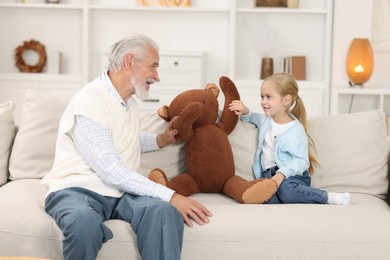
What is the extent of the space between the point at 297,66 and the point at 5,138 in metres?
3.05

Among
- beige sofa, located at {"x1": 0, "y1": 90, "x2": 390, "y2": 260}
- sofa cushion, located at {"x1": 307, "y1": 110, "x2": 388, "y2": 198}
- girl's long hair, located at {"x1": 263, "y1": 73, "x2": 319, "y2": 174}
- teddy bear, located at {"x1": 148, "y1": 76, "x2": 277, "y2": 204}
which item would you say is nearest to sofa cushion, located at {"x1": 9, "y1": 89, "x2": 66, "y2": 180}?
beige sofa, located at {"x1": 0, "y1": 90, "x2": 390, "y2": 260}

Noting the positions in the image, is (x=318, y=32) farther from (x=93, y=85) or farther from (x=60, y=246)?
(x=60, y=246)

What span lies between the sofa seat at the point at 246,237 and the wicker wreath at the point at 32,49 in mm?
3345

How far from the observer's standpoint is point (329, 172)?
306 centimetres

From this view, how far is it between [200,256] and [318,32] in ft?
12.0

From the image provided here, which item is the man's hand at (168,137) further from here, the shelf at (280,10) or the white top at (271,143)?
the shelf at (280,10)

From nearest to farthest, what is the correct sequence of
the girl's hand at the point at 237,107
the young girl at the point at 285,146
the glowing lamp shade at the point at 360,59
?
Result: the young girl at the point at 285,146 → the girl's hand at the point at 237,107 → the glowing lamp shade at the point at 360,59

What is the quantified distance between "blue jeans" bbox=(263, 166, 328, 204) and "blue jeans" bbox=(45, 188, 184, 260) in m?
0.58

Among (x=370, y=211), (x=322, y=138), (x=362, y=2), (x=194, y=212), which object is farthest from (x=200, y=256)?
(x=362, y=2)

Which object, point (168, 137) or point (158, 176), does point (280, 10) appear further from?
point (158, 176)

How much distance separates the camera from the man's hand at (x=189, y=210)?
97.4 inches

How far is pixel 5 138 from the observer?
3078 mm

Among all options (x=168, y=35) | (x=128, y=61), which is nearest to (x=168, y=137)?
(x=128, y=61)

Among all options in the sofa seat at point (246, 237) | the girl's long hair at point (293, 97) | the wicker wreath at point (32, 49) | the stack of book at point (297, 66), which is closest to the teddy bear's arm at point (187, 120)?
the girl's long hair at point (293, 97)
